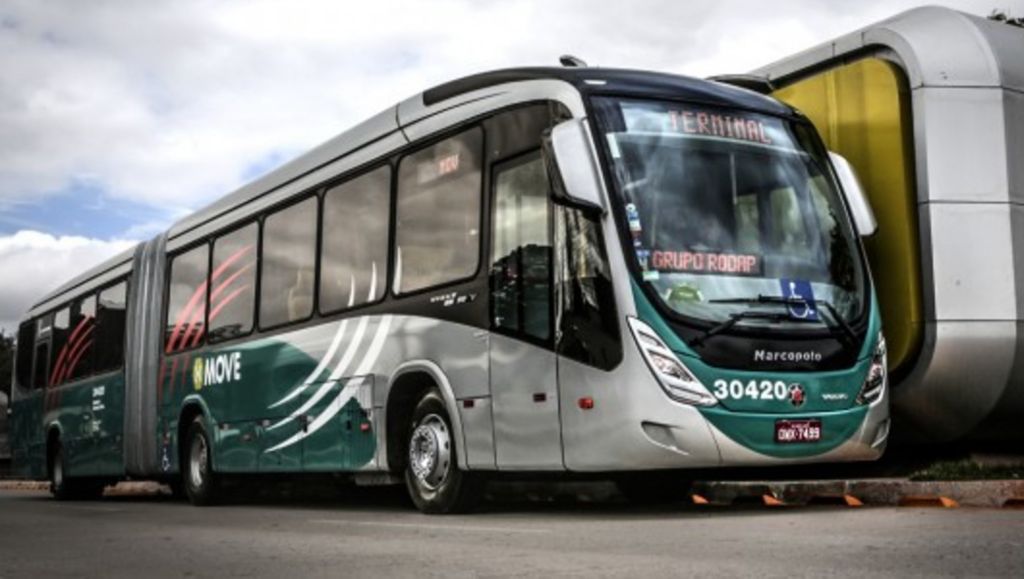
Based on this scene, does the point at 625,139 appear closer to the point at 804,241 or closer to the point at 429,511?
the point at 804,241

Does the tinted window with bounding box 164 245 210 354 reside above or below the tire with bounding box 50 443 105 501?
above

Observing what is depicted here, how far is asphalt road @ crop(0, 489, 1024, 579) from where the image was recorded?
605 centimetres

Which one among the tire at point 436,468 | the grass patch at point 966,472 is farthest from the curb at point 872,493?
the tire at point 436,468

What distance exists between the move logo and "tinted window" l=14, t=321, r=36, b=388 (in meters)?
8.01

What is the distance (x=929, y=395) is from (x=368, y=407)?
4.73 m

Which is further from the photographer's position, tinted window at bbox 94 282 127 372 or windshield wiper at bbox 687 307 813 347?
tinted window at bbox 94 282 127 372

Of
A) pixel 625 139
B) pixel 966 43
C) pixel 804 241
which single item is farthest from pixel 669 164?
pixel 966 43

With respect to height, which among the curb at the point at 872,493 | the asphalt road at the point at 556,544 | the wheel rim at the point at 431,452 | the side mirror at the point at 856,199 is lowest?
the asphalt road at the point at 556,544

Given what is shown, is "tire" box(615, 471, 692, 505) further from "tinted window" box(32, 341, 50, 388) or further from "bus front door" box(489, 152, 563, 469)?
"tinted window" box(32, 341, 50, 388)

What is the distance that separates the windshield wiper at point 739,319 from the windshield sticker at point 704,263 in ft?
0.90

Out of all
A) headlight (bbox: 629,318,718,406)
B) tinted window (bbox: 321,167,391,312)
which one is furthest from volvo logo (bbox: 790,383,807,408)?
tinted window (bbox: 321,167,391,312)

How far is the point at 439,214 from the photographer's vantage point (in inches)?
428

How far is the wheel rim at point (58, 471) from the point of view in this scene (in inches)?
800

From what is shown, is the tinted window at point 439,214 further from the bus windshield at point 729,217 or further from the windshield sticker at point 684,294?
the windshield sticker at point 684,294
